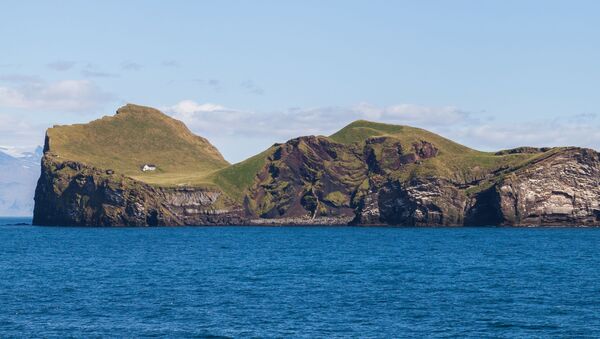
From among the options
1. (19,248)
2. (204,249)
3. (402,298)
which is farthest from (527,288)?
(19,248)

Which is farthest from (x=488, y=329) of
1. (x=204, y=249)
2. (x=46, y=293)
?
(x=204, y=249)

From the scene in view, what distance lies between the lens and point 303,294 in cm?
9775

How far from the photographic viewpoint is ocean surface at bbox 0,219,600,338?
7500 cm

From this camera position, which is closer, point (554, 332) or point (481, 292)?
point (554, 332)

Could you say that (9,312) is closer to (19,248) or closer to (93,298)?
(93,298)

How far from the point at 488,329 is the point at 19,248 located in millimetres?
132642

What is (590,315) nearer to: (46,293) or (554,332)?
(554,332)

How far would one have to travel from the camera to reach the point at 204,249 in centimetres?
18050

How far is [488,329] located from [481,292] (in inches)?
980

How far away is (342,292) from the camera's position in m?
99.2

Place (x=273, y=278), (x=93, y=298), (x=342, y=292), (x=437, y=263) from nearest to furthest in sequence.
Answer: (x=93, y=298) < (x=342, y=292) < (x=273, y=278) < (x=437, y=263)

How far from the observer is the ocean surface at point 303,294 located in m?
75.0

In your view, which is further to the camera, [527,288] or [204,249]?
[204,249]

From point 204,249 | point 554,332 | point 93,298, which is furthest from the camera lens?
point 204,249
